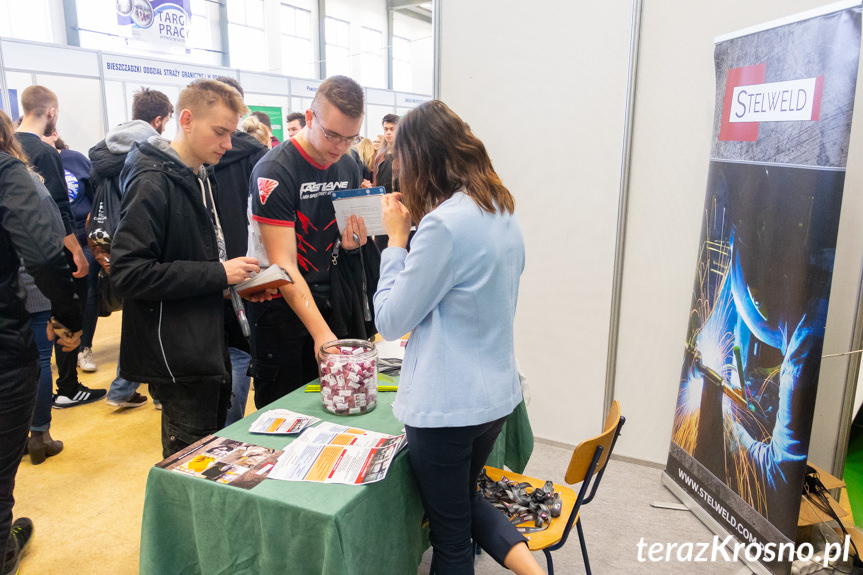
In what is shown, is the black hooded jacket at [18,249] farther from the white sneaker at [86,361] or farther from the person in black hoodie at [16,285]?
the white sneaker at [86,361]

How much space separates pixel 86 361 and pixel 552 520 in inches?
140

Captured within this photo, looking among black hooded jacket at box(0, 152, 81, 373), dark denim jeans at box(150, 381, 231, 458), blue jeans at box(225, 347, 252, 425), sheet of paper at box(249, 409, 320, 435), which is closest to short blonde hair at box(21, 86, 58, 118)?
black hooded jacket at box(0, 152, 81, 373)

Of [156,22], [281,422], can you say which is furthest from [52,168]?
[156,22]

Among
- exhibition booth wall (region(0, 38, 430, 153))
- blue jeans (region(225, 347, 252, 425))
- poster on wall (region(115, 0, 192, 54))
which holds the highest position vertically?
poster on wall (region(115, 0, 192, 54))

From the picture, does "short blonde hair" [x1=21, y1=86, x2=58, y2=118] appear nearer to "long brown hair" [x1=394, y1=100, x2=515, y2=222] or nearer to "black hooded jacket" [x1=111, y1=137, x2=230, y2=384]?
"black hooded jacket" [x1=111, y1=137, x2=230, y2=384]

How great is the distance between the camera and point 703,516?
2.33 m

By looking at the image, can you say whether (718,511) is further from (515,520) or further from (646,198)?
(646,198)

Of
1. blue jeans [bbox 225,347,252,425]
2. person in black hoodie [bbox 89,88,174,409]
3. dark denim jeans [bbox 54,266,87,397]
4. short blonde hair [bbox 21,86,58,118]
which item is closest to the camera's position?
blue jeans [bbox 225,347,252,425]

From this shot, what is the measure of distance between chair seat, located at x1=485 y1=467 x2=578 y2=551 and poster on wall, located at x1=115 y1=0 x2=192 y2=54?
8441mm

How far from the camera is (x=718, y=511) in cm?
223

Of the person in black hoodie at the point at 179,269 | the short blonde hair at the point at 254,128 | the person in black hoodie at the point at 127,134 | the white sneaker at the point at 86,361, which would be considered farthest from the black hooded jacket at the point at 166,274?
the white sneaker at the point at 86,361

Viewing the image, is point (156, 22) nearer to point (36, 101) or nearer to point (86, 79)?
point (86, 79)

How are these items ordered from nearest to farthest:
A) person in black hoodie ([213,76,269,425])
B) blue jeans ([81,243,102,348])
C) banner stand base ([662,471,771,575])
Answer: banner stand base ([662,471,771,575]), person in black hoodie ([213,76,269,425]), blue jeans ([81,243,102,348])

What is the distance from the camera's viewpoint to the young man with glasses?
1.79 metres
